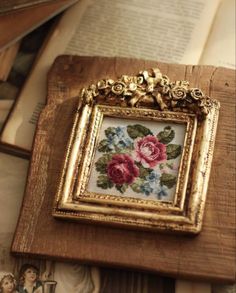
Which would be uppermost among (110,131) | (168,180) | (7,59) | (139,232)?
(7,59)

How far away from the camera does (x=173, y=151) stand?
1.07 meters

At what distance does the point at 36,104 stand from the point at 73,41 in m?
0.25

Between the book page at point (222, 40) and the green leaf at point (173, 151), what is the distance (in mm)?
342

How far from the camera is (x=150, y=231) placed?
1.01 m

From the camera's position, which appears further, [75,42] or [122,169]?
[75,42]

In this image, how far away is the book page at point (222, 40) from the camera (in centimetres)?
131

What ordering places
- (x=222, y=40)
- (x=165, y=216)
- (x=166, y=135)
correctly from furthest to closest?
(x=222, y=40) < (x=166, y=135) < (x=165, y=216)

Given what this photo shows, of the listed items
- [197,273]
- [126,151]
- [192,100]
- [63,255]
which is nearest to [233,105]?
[192,100]

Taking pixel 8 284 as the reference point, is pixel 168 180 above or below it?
above

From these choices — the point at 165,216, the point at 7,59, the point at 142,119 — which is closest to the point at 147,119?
the point at 142,119

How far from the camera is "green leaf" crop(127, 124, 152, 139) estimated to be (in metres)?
→ 1.11

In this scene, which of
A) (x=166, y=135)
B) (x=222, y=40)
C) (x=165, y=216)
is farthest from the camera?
(x=222, y=40)

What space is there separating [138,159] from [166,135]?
0.08m

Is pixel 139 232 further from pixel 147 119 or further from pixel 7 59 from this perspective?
pixel 7 59
